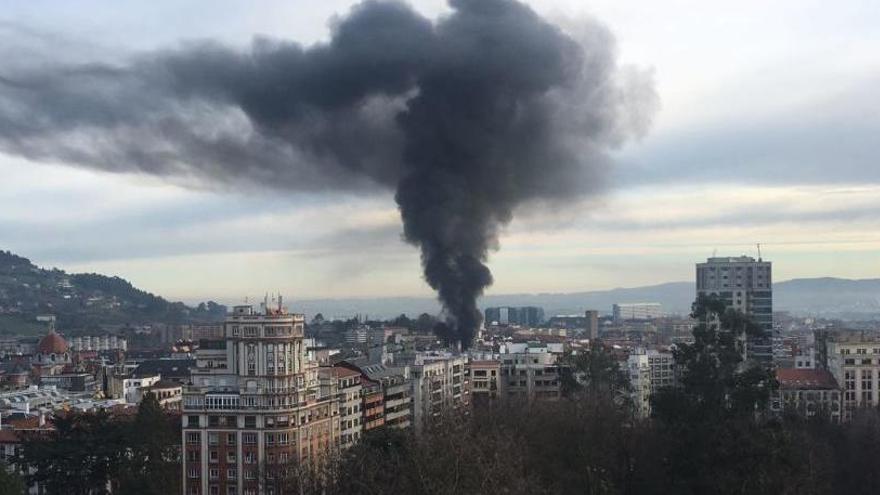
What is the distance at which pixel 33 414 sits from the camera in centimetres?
7350

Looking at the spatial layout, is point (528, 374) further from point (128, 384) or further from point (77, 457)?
point (77, 457)

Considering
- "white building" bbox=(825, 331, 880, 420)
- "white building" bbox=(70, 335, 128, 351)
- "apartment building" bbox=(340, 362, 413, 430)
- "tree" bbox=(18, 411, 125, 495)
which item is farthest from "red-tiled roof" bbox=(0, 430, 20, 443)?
"white building" bbox=(70, 335, 128, 351)

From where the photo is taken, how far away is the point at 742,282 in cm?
14288

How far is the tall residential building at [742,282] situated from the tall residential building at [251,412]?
83956 mm

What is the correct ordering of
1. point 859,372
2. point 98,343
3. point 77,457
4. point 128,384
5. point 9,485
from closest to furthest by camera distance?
1. point 9,485
2. point 77,457
3. point 859,372
4. point 128,384
5. point 98,343

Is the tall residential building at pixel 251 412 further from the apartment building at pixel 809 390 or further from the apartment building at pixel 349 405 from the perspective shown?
the apartment building at pixel 809 390

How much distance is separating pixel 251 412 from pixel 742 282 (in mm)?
98000

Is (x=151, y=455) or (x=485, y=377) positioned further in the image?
(x=485, y=377)

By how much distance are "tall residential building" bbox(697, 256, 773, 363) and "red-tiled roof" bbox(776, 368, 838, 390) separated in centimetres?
4569

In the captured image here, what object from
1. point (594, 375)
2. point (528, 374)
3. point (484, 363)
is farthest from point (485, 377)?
point (594, 375)

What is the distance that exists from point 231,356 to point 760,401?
23034 millimetres

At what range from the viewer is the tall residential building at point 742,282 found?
13662cm

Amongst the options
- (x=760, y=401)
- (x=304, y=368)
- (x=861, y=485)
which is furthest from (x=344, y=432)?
(x=861, y=485)

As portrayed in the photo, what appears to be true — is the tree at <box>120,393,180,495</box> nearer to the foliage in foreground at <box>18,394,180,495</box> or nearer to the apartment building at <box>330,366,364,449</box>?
the foliage in foreground at <box>18,394,180,495</box>
